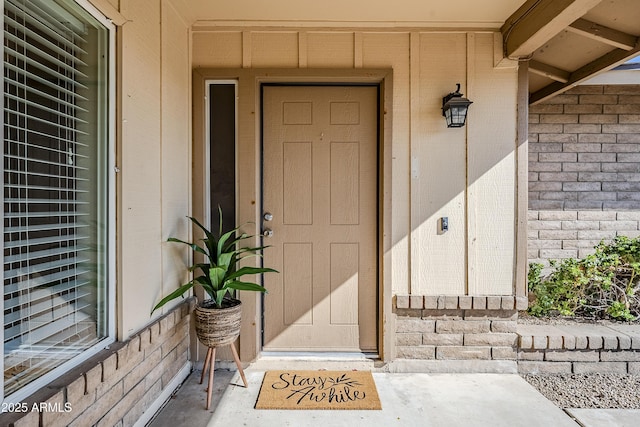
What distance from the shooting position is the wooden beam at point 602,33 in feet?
7.78

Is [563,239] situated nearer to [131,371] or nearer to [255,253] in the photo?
[255,253]

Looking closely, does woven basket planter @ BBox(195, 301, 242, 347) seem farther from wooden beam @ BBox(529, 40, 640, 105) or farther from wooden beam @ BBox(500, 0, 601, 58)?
wooden beam @ BBox(529, 40, 640, 105)

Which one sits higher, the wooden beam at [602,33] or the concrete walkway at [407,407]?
the wooden beam at [602,33]

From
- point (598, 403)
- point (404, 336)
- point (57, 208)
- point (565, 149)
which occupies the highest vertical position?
point (565, 149)

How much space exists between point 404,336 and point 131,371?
69.7 inches

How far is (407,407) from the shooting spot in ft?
7.06

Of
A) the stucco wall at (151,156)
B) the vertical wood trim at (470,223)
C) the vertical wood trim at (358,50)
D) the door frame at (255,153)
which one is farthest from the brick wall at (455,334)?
the vertical wood trim at (358,50)

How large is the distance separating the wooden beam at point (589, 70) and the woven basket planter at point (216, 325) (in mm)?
3313

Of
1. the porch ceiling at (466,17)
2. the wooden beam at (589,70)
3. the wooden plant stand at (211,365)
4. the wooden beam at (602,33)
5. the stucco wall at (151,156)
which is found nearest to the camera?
the stucco wall at (151,156)

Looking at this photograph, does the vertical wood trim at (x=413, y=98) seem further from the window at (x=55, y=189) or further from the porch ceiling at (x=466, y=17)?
the window at (x=55, y=189)

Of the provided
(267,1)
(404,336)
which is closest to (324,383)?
(404,336)

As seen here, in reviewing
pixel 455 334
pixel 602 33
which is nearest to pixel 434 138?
pixel 602 33

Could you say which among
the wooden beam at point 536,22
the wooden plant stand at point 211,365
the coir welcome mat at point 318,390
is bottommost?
the coir welcome mat at point 318,390

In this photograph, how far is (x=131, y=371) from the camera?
70.8 inches
